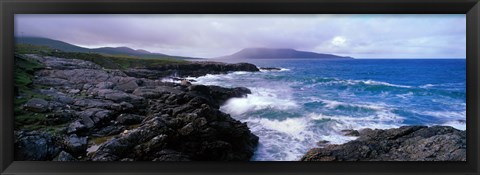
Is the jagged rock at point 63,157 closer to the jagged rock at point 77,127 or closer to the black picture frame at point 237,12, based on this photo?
the black picture frame at point 237,12

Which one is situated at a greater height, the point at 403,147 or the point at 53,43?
the point at 53,43

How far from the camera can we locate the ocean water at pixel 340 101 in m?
2.21

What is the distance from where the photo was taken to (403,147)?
220cm

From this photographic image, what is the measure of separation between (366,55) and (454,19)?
66cm

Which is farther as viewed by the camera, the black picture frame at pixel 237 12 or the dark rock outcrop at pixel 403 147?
the dark rock outcrop at pixel 403 147

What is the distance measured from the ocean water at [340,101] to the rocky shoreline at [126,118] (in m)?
0.11

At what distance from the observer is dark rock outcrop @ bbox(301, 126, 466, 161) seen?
7.19ft

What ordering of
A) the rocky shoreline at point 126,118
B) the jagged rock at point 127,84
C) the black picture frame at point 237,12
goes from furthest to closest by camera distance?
the jagged rock at point 127,84, the rocky shoreline at point 126,118, the black picture frame at point 237,12

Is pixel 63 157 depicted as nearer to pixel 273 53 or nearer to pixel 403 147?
pixel 273 53

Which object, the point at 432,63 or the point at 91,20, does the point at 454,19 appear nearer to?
the point at 432,63

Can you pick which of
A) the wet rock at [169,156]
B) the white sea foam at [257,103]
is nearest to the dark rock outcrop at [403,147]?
the white sea foam at [257,103]

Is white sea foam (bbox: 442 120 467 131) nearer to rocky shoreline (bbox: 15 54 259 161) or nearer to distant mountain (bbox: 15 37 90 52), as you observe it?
rocky shoreline (bbox: 15 54 259 161)

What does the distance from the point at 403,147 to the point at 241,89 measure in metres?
1.29

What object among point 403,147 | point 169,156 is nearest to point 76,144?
point 169,156
